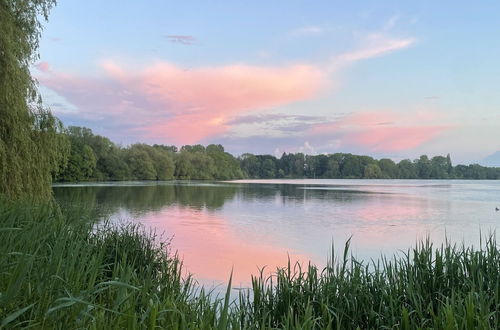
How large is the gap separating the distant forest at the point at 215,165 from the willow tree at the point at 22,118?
38.1 metres

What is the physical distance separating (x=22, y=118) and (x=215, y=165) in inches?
3362

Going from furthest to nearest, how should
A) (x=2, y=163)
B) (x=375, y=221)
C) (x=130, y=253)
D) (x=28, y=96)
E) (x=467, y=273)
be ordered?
1. (x=375, y=221)
2. (x=28, y=96)
3. (x=2, y=163)
4. (x=130, y=253)
5. (x=467, y=273)

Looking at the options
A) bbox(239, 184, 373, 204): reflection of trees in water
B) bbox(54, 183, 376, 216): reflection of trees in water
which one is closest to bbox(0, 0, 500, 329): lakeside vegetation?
bbox(54, 183, 376, 216): reflection of trees in water

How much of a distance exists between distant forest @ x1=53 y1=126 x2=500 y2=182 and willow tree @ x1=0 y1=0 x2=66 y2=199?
38144 millimetres

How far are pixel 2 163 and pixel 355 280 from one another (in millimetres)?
7435

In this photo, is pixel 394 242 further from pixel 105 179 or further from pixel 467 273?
pixel 105 179

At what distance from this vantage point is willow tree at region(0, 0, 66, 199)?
8.69m

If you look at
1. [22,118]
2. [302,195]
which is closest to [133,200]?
[302,195]

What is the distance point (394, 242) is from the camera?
13.9 m

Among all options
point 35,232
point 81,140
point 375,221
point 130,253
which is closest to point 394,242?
point 375,221

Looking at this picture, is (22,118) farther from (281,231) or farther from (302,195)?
(302,195)

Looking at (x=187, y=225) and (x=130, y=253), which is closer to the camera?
(x=130, y=253)

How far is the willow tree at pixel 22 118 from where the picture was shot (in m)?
8.69

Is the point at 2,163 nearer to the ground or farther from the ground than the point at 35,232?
farther from the ground
